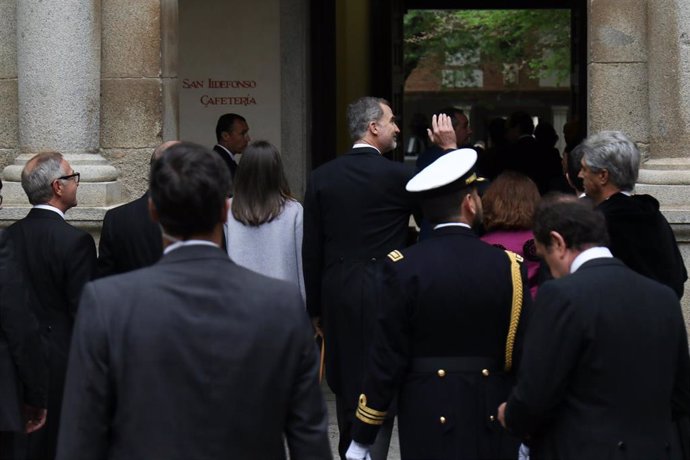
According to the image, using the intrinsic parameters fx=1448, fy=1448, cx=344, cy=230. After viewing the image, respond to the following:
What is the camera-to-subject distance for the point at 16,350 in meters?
5.76

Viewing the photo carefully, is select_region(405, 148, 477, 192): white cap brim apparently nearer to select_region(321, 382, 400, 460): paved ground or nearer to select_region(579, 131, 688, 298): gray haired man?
select_region(579, 131, 688, 298): gray haired man

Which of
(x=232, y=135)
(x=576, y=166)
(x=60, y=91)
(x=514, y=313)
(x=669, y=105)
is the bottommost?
(x=514, y=313)

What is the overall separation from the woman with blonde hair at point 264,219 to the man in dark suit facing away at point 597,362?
8.73ft

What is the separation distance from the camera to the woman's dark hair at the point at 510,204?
629 cm

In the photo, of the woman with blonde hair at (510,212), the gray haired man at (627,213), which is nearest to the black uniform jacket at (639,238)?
the gray haired man at (627,213)

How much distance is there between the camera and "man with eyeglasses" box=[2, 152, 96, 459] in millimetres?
6410

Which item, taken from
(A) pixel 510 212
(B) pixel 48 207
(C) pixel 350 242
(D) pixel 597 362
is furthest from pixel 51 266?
(D) pixel 597 362

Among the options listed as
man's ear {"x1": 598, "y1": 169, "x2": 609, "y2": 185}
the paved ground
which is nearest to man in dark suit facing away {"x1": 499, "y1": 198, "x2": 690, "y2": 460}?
man's ear {"x1": 598, "y1": 169, "x2": 609, "y2": 185}

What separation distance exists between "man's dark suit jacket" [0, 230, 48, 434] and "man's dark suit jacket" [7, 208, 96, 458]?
0.59m

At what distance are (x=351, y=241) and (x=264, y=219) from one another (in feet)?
1.64

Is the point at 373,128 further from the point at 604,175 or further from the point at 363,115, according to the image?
the point at 604,175

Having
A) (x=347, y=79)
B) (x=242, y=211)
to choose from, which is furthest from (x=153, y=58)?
(x=347, y=79)

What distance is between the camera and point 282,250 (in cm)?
713

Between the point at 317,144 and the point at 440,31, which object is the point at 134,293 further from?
the point at 440,31
